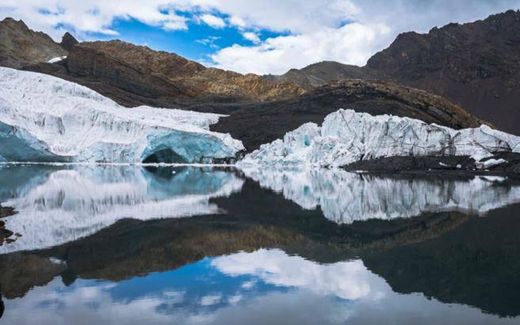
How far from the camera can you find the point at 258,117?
62.1 m

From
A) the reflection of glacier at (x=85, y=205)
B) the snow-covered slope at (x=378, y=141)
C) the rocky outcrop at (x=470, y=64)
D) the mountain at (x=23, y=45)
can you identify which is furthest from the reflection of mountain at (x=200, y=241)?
the rocky outcrop at (x=470, y=64)

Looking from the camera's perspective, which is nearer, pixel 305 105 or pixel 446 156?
pixel 446 156

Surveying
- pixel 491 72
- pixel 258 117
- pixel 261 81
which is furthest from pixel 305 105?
pixel 491 72

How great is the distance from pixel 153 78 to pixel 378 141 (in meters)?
53.0

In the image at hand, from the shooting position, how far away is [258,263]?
7.81 metres

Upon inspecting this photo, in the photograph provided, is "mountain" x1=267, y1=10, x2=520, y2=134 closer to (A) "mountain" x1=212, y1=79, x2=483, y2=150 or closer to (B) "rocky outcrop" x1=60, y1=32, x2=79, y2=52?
(A) "mountain" x1=212, y1=79, x2=483, y2=150

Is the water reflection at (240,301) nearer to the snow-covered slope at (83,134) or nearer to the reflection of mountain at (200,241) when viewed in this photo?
the reflection of mountain at (200,241)

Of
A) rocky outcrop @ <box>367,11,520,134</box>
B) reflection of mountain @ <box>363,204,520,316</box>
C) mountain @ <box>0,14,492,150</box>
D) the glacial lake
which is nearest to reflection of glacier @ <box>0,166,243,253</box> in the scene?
the glacial lake

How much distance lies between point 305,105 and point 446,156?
32416 mm

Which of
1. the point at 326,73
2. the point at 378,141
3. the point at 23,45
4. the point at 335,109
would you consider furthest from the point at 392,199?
the point at 326,73

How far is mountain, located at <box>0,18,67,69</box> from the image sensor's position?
83844mm

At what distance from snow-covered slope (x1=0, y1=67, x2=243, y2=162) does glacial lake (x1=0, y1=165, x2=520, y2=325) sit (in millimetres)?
25867

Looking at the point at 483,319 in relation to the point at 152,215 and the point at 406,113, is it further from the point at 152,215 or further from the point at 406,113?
the point at 406,113

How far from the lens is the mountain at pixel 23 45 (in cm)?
8384
